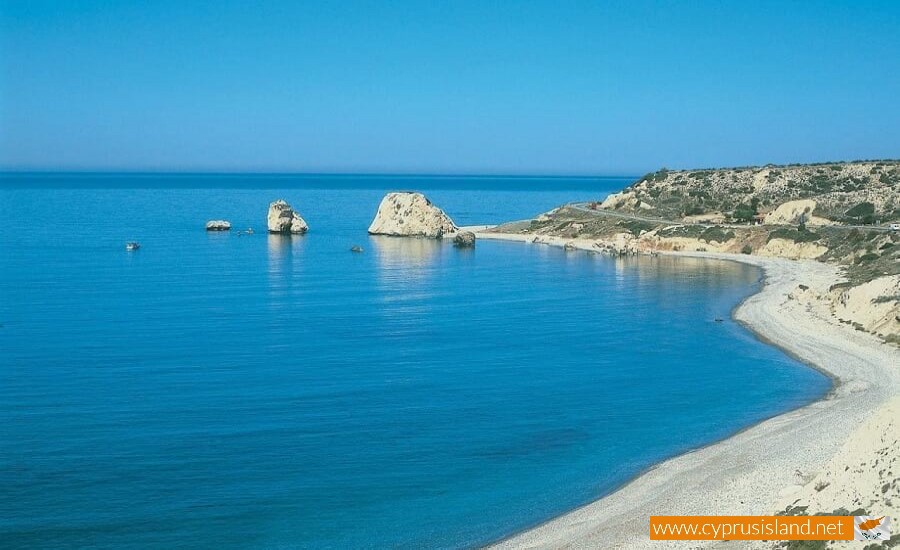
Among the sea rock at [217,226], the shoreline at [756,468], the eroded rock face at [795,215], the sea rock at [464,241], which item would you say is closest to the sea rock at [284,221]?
the sea rock at [217,226]

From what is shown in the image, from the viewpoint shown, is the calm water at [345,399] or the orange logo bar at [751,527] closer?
the orange logo bar at [751,527]

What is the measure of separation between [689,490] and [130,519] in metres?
16.4

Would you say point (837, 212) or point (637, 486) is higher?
point (837, 212)

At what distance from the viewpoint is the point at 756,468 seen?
93.7ft

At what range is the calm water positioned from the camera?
25656 millimetres

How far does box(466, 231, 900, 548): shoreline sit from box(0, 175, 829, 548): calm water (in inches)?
37.9

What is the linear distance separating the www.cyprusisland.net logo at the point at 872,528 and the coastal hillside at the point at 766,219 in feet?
121

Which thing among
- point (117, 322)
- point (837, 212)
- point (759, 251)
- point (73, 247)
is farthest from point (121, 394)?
point (837, 212)

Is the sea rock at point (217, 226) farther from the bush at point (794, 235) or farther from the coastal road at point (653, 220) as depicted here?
the bush at point (794, 235)

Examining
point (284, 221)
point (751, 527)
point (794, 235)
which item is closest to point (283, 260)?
point (284, 221)

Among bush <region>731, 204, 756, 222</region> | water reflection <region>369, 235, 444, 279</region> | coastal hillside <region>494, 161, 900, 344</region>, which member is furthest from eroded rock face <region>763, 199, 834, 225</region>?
water reflection <region>369, 235, 444, 279</region>

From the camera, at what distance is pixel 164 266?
8256 cm

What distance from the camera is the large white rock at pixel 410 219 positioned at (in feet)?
408

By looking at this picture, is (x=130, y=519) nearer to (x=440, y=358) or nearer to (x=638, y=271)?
(x=440, y=358)
